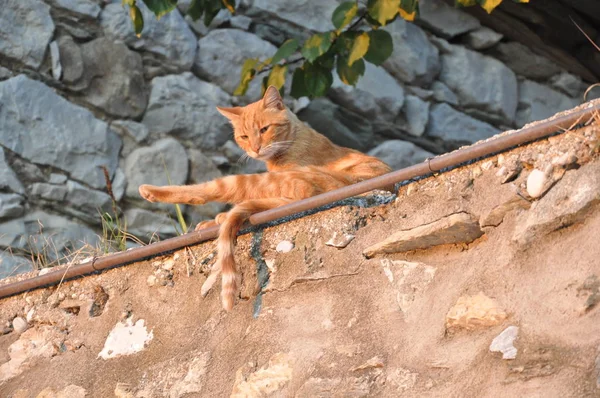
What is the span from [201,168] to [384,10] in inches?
A: 109

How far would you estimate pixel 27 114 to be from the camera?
241 inches

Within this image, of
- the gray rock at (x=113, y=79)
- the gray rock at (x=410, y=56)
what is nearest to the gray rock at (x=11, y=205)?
the gray rock at (x=113, y=79)

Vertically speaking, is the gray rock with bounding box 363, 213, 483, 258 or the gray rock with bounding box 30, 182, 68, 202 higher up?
the gray rock with bounding box 363, 213, 483, 258

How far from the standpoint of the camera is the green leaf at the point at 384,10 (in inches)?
164

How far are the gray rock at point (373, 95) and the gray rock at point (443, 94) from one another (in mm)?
326

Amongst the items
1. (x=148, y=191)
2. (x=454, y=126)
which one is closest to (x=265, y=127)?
(x=148, y=191)

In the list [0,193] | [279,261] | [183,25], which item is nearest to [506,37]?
[183,25]

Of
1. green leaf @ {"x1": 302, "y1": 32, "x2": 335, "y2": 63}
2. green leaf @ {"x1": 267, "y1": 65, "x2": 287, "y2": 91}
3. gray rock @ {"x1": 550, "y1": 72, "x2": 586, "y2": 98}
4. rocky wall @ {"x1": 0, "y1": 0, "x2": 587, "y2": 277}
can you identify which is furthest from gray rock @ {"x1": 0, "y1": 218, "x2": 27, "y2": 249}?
gray rock @ {"x1": 550, "y1": 72, "x2": 586, "y2": 98}

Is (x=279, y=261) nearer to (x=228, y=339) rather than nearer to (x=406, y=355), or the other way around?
(x=228, y=339)

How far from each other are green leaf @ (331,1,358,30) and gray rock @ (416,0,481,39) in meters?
3.21

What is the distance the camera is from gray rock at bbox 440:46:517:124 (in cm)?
758

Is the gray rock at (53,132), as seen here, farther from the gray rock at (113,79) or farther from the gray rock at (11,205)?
the gray rock at (11,205)

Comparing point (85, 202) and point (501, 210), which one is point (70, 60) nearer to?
point (85, 202)

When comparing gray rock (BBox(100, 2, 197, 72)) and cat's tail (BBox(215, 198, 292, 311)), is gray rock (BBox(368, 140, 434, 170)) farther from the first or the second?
cat's tail (BBox(215, 198, 292, 311))
